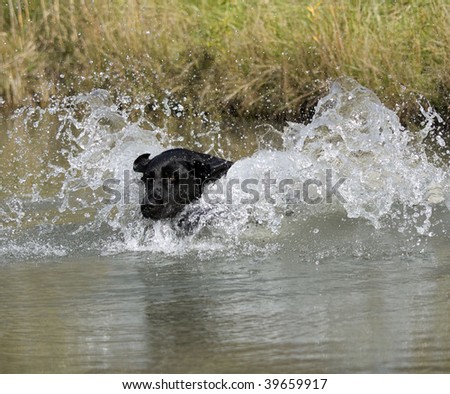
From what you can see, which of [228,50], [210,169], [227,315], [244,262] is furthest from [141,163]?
[228,50]

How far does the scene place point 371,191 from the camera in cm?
830

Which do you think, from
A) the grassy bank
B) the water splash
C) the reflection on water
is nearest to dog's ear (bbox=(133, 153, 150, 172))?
the water splash

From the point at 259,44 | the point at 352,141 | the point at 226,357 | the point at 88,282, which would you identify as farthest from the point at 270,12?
the point at 226,357

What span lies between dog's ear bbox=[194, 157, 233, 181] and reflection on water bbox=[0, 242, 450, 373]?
0.93 metres

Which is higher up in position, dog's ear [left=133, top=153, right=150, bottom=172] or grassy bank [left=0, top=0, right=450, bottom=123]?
grassy bank [left=0, top=0, right=450, bottom=123]

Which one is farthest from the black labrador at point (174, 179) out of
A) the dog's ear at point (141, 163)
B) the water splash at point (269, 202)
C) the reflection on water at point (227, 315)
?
the reflection on water at point (227, 315)

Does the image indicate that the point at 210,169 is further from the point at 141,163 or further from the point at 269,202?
the point at 269,202

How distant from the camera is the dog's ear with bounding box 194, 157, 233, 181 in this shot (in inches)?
304

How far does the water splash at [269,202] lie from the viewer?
24.8 ft

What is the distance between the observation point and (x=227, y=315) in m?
5.49

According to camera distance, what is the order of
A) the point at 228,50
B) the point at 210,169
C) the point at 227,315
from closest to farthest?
1. the point at 227,315
2. the point at 210,169
3. the point at 228,50

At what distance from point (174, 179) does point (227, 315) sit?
2.32m

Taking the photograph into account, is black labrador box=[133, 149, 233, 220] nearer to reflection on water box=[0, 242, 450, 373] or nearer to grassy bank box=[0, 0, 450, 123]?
reflection on water box=[0, 242, 450, 373]
